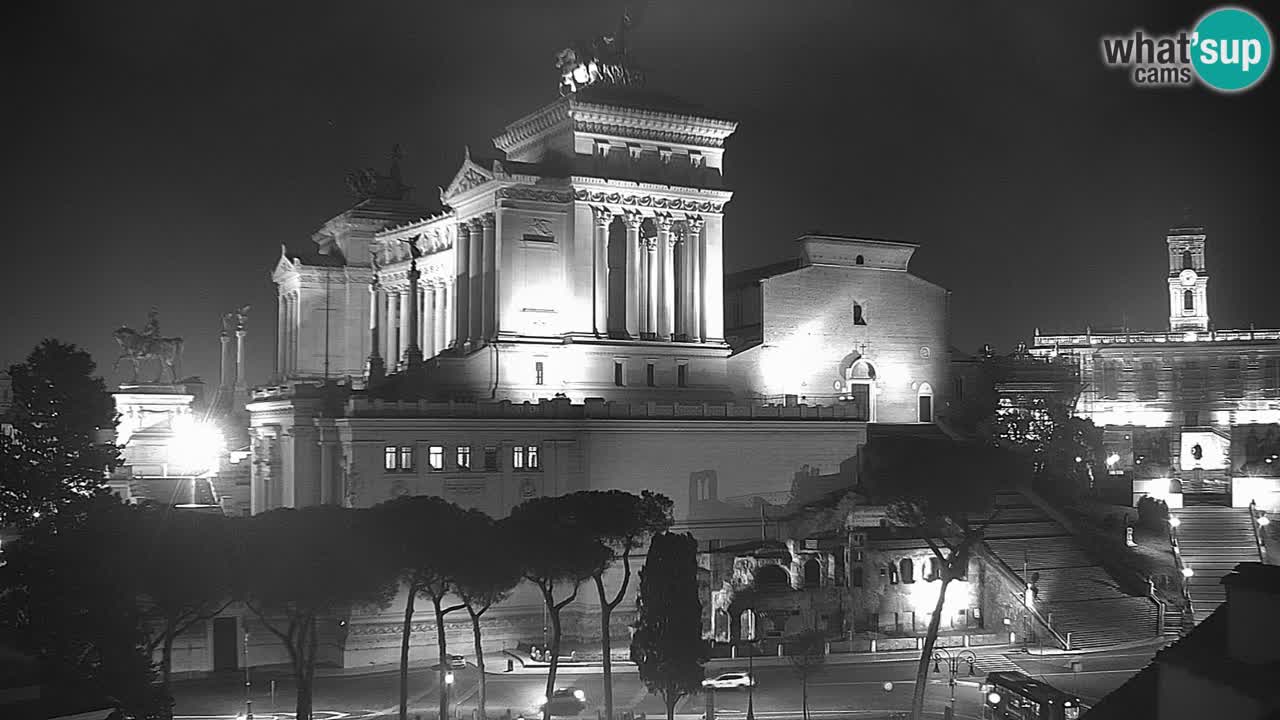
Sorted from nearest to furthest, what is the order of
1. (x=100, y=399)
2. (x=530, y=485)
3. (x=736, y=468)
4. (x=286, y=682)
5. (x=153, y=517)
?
(x=153, y=517) < (x=286, y=682) < (x=100, y=399) < (x=530, y=485) < (x=736, y=468)

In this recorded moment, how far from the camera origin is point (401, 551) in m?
48.3

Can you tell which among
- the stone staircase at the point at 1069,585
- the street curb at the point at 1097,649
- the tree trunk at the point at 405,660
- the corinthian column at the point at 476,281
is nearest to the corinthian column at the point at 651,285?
the corinthian column at the point at 476,281

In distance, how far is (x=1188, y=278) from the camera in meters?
122

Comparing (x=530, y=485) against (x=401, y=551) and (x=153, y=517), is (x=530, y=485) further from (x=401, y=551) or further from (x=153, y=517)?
(x=153, y=517)

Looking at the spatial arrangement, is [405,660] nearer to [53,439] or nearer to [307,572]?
[307,572]

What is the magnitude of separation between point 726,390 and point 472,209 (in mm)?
18657

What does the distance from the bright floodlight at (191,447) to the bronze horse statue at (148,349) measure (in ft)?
12.2

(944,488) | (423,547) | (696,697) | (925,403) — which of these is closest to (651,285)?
(925,403)

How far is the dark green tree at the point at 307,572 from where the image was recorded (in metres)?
44.6

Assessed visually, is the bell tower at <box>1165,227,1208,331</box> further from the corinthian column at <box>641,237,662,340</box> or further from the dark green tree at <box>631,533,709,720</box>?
the dark green tree at <box>631,533,709,720</box>

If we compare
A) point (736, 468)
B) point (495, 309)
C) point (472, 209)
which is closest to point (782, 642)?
point (736, 468)

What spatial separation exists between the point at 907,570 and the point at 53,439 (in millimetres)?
40279

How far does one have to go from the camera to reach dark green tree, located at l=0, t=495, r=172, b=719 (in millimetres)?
37719

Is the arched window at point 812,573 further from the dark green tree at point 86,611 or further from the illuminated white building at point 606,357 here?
the dark green tree at point 86,611
